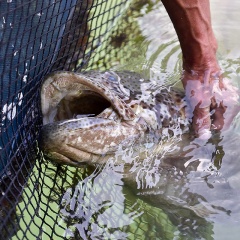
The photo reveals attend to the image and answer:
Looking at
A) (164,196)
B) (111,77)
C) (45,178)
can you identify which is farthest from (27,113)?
(164,196)

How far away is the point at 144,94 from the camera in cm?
276

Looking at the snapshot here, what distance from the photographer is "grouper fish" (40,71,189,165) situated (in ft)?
7.81

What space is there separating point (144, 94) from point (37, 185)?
667 mm

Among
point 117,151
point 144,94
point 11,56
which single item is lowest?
point 117,151

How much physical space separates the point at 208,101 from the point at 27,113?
0.90 meters

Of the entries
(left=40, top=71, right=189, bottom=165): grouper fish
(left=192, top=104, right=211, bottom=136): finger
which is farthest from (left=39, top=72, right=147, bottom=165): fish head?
(left=192, top=104, right=211, bottom=136): finger

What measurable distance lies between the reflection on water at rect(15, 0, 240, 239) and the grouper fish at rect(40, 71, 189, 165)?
126mm

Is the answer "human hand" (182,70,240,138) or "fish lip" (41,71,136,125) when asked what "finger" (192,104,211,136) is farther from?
"fish lip" (41,71,136,125)

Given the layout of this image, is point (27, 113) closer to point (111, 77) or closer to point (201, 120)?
point (111, 77)

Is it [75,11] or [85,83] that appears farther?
[75,11]

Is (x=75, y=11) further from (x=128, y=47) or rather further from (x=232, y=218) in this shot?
(x=232, y=218)

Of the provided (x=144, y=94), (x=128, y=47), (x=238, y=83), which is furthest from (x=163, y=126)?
(x=128, y=47)

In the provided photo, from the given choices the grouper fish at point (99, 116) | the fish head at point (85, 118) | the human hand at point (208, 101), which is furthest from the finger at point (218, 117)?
the fish head at point (85, 118)

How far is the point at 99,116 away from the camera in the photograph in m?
2.46
